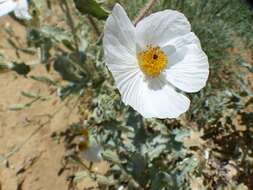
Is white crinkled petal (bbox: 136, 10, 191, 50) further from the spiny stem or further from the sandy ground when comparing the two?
the sandy ground

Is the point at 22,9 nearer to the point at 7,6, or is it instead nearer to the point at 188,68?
the point at 7,6

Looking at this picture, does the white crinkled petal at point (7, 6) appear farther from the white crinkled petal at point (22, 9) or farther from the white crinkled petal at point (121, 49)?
the white crinkled petal at point (121, 49)

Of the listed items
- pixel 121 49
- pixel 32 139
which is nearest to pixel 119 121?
pixel 32 139

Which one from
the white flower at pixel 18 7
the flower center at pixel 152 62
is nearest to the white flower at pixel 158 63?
the flower center at pixel 152 62

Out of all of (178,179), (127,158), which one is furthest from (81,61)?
(178,179)

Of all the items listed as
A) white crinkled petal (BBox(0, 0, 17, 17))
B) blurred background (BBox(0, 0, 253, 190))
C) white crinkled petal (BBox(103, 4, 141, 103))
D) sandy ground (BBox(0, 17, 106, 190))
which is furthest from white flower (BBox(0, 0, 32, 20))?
sandy ground (BBox(0, 17, 106, 190))

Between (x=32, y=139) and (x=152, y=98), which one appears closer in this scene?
(x=152, y=98)
